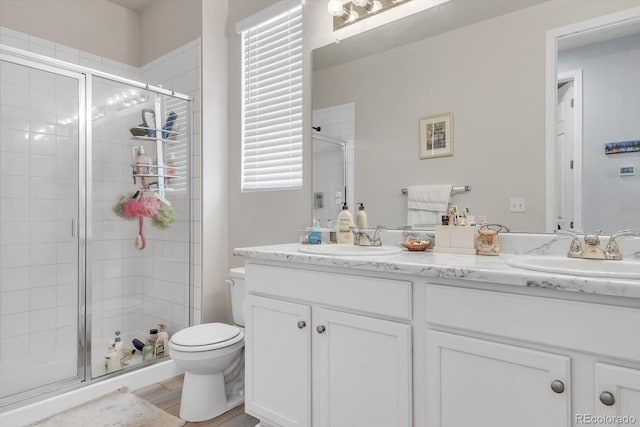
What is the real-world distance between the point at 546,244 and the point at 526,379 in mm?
646

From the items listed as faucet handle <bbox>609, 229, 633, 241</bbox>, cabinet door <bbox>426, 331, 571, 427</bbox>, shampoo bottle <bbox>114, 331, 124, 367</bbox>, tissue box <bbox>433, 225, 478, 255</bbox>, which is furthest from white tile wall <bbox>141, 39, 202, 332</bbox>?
faucet handle <bbox>609, 229, 633, 241</bbox>

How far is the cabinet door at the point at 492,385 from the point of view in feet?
3.14

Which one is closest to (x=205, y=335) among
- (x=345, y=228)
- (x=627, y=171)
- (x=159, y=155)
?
→ (x=345, y=228)

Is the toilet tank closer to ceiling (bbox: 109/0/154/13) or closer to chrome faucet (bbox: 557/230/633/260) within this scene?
chrome faucet (bbox: 557/230/633/260)

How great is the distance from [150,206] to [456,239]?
2.01 meters

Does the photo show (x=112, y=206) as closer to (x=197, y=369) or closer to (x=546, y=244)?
(x=197, y=369)

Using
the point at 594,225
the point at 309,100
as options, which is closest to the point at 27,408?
the point at 309,100

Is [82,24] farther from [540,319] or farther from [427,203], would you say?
[540,319]

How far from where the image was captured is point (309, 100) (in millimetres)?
2236

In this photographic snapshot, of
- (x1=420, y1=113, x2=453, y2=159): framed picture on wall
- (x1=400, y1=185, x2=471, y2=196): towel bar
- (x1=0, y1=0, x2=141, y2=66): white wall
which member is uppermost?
(x1=0, y1=0, x2=141, y2=66): white wall

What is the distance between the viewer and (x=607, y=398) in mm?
890

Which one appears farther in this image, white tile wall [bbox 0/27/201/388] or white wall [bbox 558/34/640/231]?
white tile wall [bbox 0/27/201/388]

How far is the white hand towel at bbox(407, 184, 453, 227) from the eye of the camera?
1.69 m

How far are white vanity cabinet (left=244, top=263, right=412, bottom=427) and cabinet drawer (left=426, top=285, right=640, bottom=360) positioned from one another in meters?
0.14
